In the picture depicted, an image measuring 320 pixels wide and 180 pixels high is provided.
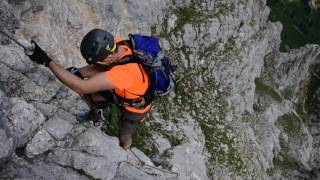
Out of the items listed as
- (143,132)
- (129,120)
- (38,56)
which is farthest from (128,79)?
(143,132)

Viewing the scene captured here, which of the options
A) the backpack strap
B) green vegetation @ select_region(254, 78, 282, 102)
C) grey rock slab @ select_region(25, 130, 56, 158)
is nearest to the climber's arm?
the backpack strap

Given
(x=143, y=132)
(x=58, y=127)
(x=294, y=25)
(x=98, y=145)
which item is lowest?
(x=294, y=25)

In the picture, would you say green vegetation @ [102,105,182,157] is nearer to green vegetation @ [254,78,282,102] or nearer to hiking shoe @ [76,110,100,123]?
hiking shoe @ [76,110,100,123]

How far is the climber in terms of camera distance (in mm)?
12406

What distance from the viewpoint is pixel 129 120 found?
52.1 ft

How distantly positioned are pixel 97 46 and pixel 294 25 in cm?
19186

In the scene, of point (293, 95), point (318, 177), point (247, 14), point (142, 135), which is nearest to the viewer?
point (142, 135)

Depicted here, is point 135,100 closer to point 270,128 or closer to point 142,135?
point 142,135

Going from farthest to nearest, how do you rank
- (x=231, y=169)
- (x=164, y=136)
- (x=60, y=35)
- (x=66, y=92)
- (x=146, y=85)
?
(x=231, y=169)
(x=164, y=136)
(x=60, y=35)
(x=66, y=92)
(x=146, y=85)

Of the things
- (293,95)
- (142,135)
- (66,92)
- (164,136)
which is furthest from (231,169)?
(293,95)

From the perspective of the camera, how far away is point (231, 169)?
39188 millimetres

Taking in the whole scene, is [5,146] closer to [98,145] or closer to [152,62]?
[98,145]

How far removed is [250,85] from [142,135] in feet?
104

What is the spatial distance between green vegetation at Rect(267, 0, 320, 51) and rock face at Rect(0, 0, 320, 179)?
103 meters
